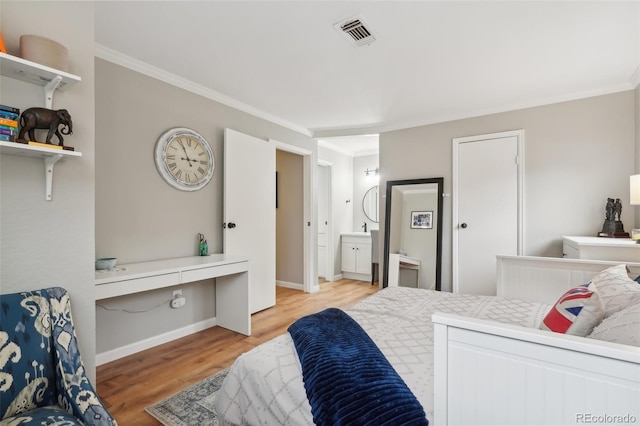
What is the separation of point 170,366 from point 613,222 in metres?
3.95

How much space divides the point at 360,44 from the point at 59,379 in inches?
98.4

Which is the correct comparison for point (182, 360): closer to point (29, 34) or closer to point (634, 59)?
point (29, 34)

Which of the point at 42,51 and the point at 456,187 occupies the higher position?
the point at 42,51

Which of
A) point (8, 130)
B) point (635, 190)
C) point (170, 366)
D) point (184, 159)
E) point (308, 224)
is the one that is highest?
point (184, 159)

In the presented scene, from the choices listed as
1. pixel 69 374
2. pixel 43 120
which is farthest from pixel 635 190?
pixel 43 120

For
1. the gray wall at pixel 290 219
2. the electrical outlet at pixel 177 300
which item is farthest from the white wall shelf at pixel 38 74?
the gray wall at pixel 290 219

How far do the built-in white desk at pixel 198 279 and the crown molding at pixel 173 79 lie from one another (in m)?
1.62

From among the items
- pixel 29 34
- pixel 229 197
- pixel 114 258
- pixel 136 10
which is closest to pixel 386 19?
pixel 136 10

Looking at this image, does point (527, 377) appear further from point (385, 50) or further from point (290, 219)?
point (290, 219)

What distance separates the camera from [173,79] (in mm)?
2750

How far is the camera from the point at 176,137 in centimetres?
276

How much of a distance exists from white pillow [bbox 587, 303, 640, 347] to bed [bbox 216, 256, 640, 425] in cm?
29

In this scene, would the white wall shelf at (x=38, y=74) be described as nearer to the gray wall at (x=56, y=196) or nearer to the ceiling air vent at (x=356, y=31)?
the gray wall at (x=56, y=196)

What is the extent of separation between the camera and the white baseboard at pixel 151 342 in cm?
230
